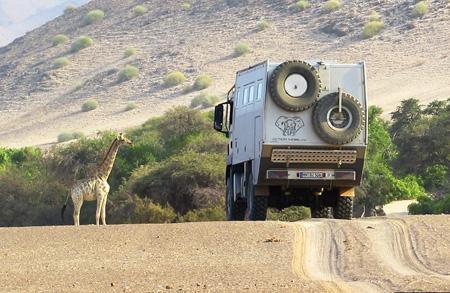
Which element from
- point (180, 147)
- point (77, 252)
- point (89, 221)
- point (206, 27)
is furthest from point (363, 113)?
point (206, 27)

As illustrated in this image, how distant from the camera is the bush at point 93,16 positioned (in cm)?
11000

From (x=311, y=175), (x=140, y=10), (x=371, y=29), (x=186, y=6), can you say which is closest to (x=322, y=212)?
(x=311, y=175)

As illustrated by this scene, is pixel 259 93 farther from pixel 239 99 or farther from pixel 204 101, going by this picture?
pixel 204 101

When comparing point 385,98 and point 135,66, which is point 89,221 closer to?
point 385,98

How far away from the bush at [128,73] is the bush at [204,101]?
919 centimetres

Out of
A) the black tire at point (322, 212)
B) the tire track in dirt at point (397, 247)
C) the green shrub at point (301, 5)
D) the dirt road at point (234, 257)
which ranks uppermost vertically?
the green shrub at point (301, 5)

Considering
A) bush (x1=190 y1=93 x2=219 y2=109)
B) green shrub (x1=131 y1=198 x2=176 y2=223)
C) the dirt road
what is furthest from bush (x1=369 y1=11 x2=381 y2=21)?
the dirt road

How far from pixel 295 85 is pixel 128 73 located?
67248 mm

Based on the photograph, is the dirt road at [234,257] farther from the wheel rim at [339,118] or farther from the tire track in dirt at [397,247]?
the wheel rim at [339,118]

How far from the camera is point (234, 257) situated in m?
18.2

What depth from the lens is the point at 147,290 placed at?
49.6 ft

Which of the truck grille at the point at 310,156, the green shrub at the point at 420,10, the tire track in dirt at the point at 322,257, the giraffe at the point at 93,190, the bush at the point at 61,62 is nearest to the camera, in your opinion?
the tire track in dirt at the point at 322,257

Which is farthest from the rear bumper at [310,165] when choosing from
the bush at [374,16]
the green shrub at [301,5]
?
the green shrub at [301,5]

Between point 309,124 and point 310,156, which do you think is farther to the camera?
point 310,156
